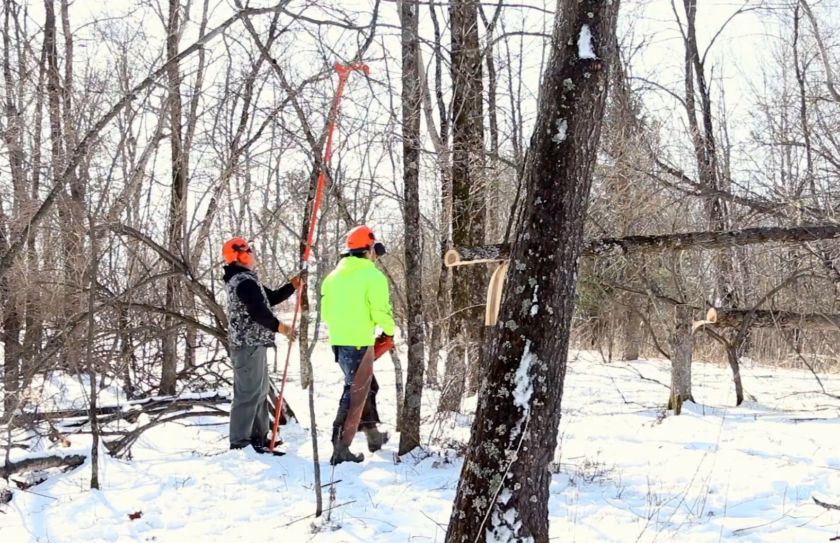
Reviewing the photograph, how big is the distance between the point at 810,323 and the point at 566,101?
473 cm

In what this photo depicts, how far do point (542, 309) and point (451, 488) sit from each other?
2057 mm

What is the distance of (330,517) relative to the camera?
172 inches

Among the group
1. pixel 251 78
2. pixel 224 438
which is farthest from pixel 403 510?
pixel 251 78

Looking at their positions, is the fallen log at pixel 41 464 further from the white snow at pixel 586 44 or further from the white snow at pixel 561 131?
the white snow at pixel 586 44

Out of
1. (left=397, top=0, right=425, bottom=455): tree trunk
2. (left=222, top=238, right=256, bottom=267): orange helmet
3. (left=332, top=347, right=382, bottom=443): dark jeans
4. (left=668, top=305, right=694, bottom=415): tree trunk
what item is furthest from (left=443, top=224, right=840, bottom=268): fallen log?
(left=668, top=305, right=694, bottom=415): tree trunk

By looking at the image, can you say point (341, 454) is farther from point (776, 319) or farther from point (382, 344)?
point (776, 319)

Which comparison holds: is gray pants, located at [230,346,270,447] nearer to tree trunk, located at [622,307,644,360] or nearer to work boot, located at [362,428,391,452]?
work boot, located at [362,428,391,452]

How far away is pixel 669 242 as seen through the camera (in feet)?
17.3

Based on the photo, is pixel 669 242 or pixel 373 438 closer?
pixel 669 242

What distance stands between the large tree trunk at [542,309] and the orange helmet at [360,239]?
8.20 ft

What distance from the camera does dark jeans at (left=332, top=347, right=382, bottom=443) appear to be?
221 inches

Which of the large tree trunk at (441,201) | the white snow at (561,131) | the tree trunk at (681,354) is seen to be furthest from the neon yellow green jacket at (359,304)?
the tree trunk at (681,354)

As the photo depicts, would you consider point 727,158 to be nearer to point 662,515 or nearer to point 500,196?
point 500,196

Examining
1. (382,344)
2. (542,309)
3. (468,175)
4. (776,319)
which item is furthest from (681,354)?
(542,309)
